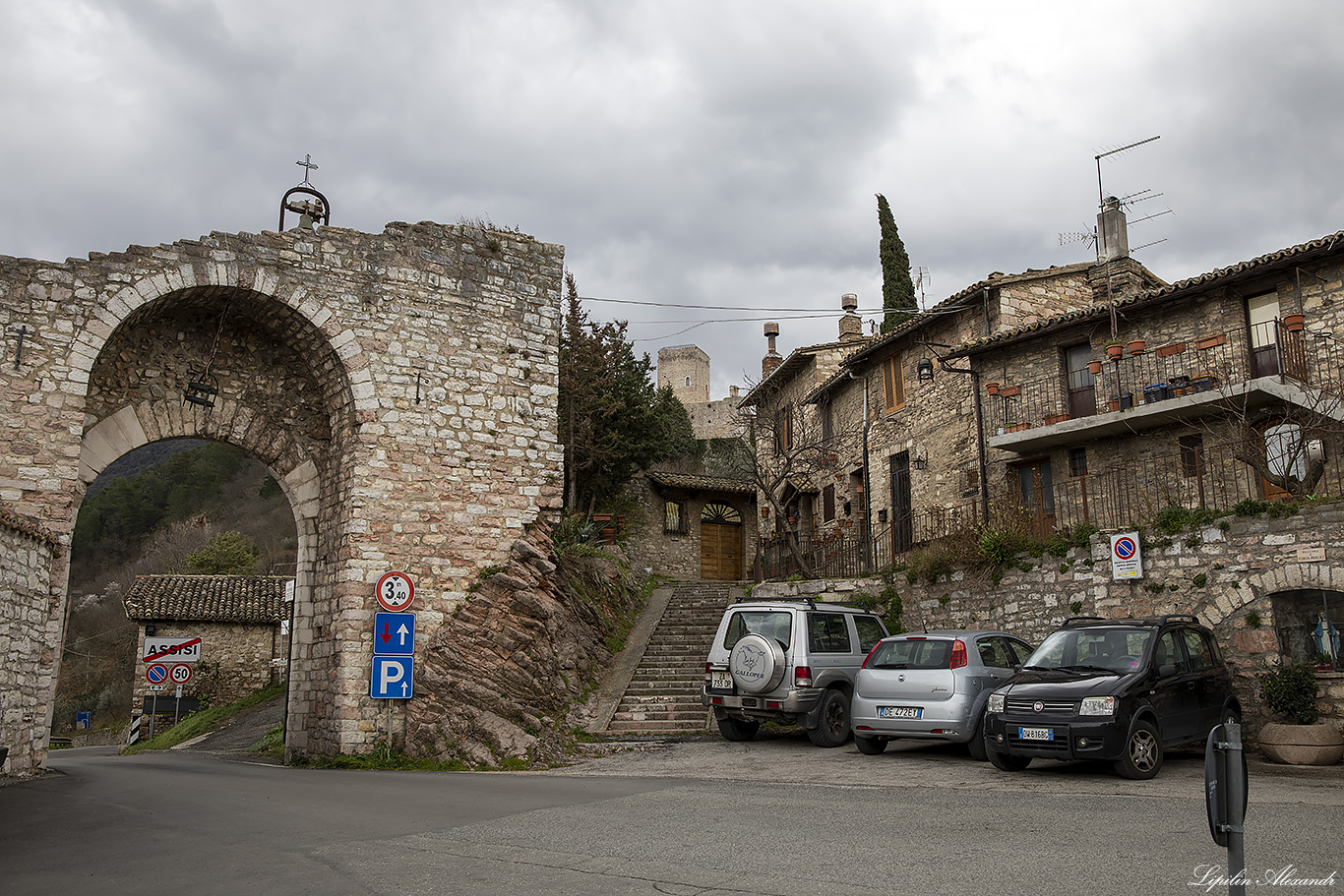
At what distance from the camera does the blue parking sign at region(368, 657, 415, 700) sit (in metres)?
12.0

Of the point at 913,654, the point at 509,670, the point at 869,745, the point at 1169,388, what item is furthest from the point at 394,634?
the point at 1169,388

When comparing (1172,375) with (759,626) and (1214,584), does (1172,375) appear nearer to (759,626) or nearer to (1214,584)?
(1214,584)

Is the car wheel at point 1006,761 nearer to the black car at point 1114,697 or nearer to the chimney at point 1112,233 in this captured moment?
the black car at point 1114,697

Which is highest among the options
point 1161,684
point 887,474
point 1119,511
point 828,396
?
point 828,396

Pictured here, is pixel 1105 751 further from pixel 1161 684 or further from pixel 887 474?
pixel 887 474

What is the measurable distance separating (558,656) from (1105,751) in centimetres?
780

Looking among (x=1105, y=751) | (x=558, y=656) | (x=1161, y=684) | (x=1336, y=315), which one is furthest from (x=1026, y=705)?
(x=1336, y=315)

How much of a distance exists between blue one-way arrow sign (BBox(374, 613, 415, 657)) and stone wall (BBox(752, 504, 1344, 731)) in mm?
8860

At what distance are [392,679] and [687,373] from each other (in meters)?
53.6

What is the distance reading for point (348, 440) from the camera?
13.0m

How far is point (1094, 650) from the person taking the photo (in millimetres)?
9688

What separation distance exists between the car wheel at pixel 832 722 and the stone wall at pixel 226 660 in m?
20.3

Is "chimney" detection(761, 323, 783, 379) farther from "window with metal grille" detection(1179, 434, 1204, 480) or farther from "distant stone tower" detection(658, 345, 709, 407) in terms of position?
"distant stone tower" detection(658, 345, 709, 407)

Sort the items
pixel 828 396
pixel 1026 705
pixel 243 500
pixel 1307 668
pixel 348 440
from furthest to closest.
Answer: pixel 243 500
pixel 828 396
pixel 348 440
pixel 1307 668
pixel 1026 705
